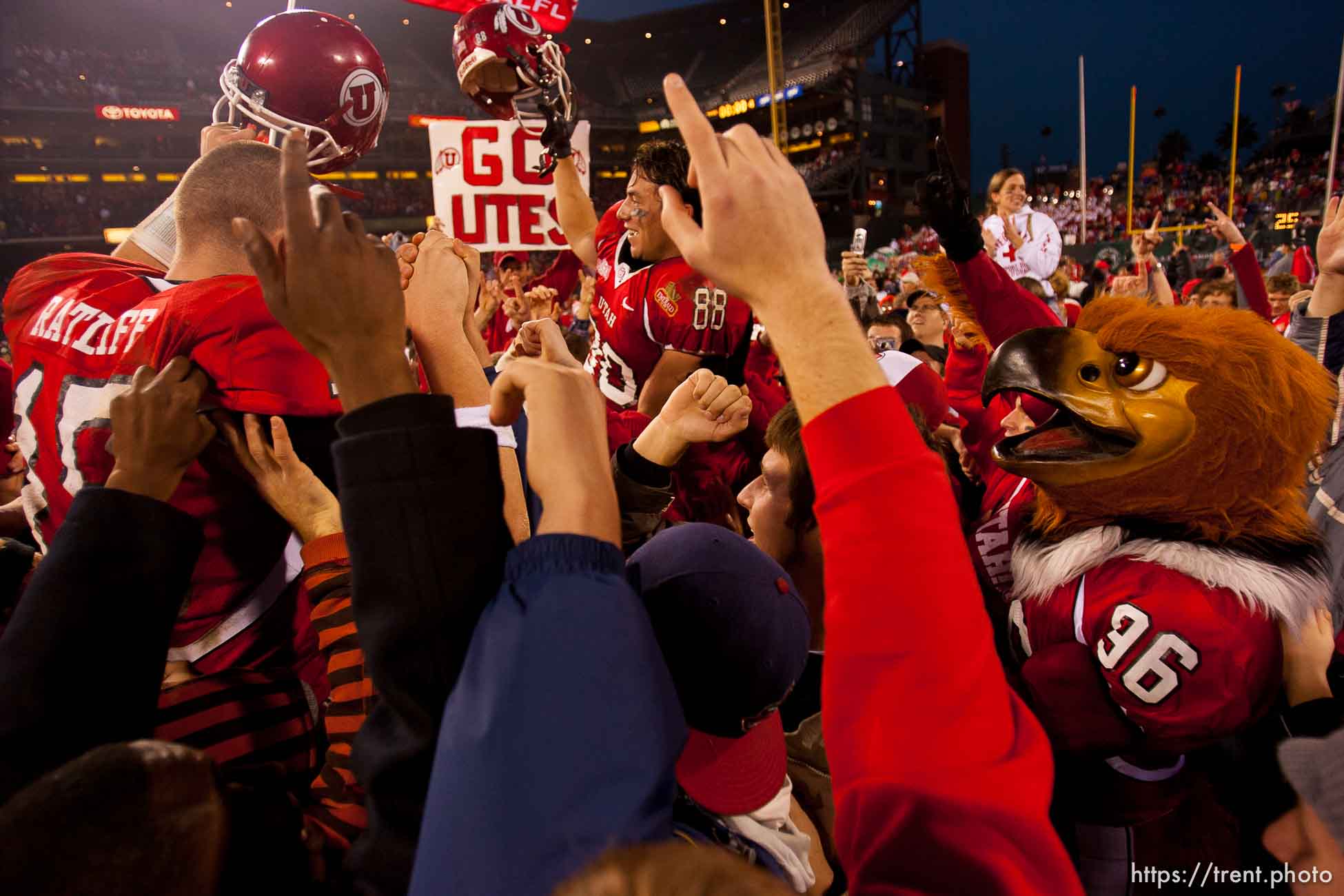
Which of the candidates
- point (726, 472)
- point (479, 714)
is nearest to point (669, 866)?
point (479, 714)

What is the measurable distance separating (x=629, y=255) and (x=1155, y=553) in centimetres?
250

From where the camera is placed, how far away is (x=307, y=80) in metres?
1.99

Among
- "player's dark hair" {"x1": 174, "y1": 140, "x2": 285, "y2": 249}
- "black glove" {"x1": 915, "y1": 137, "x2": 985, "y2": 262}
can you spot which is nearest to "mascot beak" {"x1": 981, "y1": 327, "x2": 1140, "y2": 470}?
"black glove" {"x1": 915, "y1": 137, "x2": 985, "y2": 262}

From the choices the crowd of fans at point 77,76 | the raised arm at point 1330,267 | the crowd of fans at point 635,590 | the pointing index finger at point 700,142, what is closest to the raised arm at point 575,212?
the crowd of fans at point 635,590

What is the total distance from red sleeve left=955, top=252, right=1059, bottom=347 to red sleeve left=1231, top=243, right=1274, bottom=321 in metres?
1.93

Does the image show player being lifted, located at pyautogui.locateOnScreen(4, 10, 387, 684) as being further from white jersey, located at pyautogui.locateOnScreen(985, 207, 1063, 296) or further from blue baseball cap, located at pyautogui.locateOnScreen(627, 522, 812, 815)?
white jersey, located at pyautogui.locateOnScreen(985, 207, 1063, 296)

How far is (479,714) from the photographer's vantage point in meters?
0.67

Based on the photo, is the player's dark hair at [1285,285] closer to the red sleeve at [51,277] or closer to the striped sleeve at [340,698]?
the striped sleeve at [340,698]

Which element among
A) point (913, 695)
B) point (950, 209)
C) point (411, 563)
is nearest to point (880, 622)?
point (913, 695)

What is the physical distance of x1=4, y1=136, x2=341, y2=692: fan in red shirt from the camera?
1391 millimetres

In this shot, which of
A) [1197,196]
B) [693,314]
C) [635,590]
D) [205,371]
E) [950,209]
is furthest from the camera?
[1197,196]

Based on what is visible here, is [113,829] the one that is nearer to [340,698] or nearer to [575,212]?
[340,698]

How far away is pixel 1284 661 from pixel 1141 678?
13.7 inches

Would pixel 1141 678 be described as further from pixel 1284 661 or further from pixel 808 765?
pixel 808 765
